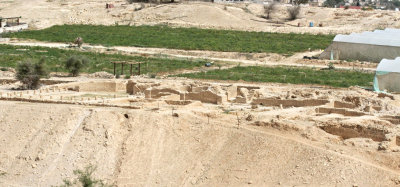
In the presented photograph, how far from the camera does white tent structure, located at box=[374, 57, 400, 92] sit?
3869cm

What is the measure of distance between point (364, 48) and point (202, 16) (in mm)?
24349

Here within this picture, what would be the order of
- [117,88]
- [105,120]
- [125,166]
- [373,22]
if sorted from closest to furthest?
[125,166], [105,120], [117,88], [373,22]

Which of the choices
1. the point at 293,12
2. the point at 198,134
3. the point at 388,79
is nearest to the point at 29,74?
the point at 198,134

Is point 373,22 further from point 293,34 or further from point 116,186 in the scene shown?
point 116,186

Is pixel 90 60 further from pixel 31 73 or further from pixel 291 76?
pixel 291 76

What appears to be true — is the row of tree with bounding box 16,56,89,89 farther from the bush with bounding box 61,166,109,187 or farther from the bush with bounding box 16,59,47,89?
the bush with bounding box 61,166,109,187

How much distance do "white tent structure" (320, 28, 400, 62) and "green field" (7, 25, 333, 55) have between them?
11.4 ft

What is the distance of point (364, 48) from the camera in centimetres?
5109

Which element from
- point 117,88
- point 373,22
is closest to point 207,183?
point 117,88

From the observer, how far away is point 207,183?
989 inches

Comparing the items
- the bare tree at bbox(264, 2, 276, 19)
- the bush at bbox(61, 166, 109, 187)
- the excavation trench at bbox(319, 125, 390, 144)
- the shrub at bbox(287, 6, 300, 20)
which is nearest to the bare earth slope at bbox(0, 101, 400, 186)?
the bush at bbox(61, 166, 109, 187)

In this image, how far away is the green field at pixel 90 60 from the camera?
1763 inches

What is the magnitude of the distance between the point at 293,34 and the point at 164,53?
566 inches

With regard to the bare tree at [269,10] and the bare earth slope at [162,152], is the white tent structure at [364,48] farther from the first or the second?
the bare tree at [269,10]
